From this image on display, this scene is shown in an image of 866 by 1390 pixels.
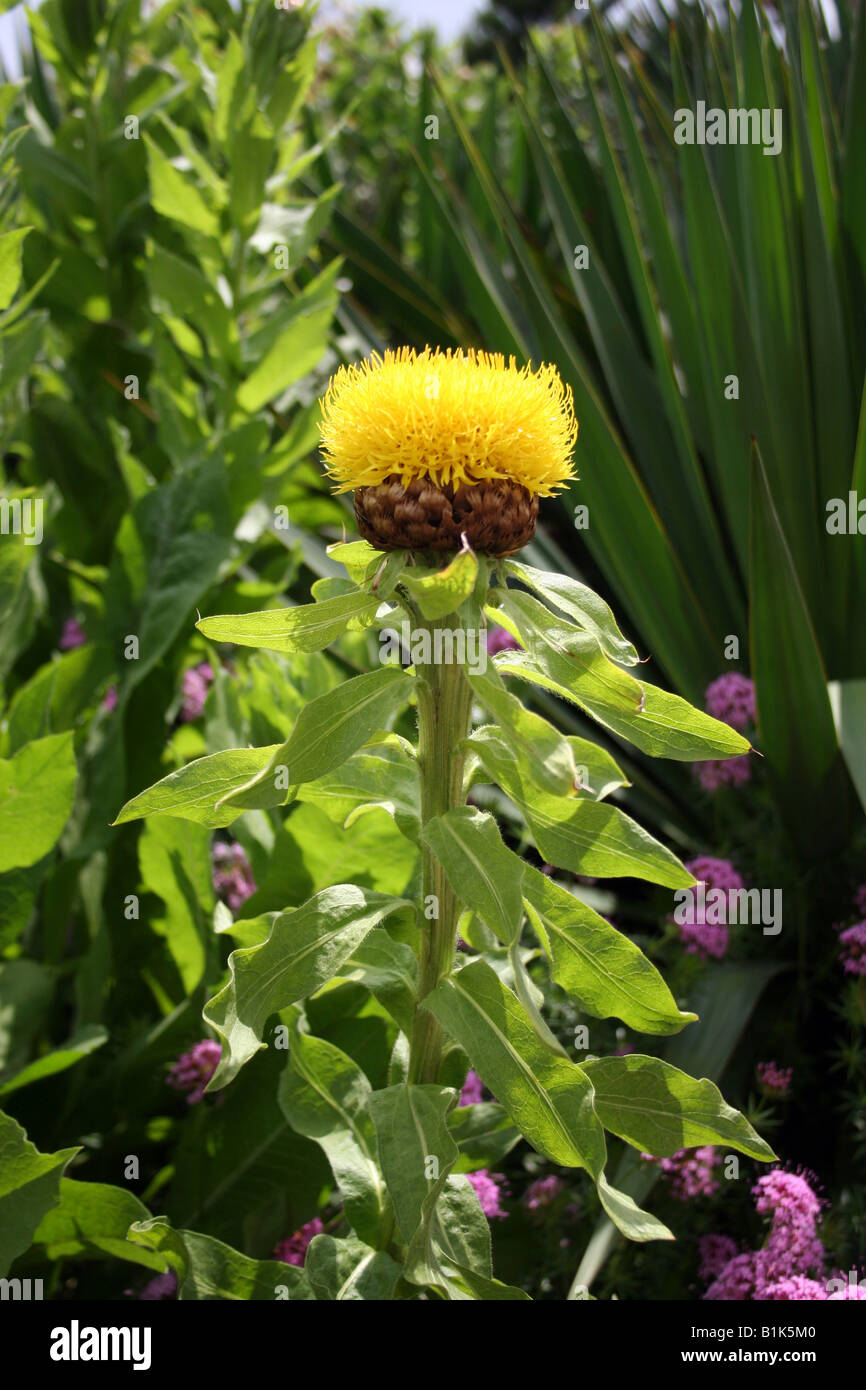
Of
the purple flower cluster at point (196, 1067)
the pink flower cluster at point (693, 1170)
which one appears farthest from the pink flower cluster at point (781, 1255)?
the purple flower cluster at point (196, 1067)

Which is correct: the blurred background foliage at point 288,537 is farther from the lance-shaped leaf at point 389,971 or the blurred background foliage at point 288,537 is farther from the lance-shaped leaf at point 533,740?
the lance-shaped leaf at point 533,740

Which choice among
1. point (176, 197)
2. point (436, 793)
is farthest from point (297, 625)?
point (176, 197)

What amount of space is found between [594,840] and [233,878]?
3.77ft

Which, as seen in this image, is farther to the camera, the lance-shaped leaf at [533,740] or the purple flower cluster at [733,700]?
the purple flower cluster at [733,700]

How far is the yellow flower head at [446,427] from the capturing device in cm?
97

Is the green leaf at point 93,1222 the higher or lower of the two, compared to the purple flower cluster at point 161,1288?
higher

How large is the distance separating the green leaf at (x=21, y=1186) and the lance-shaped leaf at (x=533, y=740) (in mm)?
628

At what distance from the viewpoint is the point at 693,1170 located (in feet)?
4.89

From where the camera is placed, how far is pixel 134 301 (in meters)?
2.53

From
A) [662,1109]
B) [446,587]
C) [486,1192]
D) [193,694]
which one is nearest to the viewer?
[446,587]

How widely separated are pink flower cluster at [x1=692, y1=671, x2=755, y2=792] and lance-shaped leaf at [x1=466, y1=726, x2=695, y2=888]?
0.89m

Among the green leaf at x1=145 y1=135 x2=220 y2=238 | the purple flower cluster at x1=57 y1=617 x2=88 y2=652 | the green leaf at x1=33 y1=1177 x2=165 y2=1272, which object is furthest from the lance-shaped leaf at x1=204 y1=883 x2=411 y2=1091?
the purple flower cluster at x1=57 y1=617 x2=88 y2=652

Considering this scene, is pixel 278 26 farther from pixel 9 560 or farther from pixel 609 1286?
pixel 609 1286

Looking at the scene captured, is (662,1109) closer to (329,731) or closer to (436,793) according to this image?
(436,793)
